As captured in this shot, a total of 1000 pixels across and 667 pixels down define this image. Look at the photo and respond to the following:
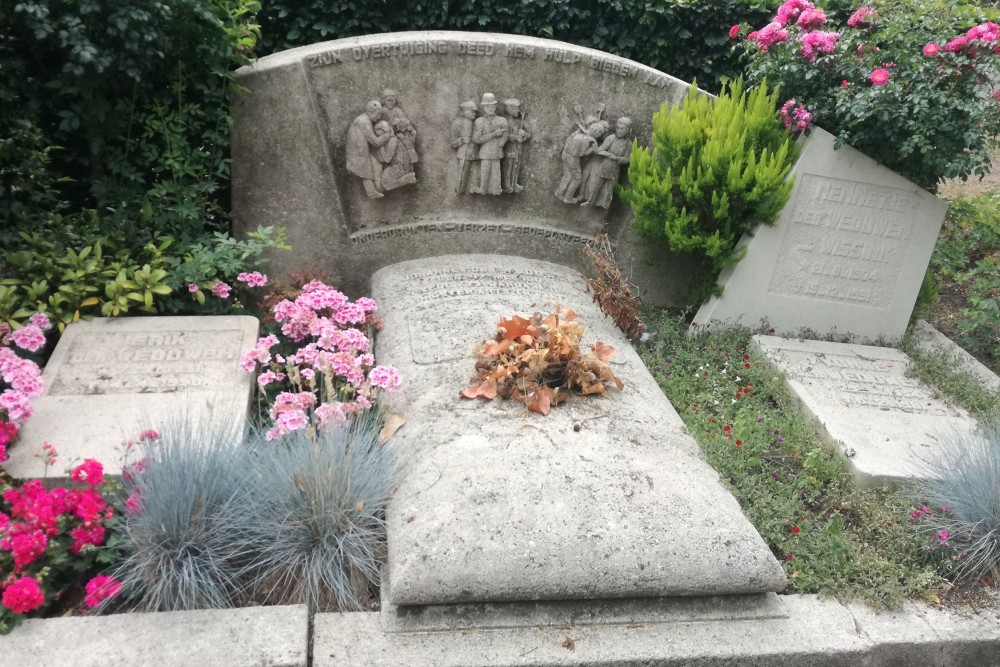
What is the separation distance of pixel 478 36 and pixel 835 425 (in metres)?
3.00

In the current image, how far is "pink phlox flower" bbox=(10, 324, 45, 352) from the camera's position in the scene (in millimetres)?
3646

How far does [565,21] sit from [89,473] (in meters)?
4.85

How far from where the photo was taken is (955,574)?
10.7 ft

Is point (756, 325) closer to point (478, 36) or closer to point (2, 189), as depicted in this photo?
point (478, 36)

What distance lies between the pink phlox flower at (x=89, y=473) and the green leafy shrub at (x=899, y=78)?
411cm

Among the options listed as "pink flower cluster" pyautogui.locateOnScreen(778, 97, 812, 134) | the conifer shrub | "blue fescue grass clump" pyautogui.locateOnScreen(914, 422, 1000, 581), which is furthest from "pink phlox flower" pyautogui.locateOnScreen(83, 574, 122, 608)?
"pink flower cluster" pyautogui.locateOnScreen(778, 97, 812, 134)

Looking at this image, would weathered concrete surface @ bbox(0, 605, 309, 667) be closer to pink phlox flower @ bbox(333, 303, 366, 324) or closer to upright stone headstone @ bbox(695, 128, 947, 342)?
pink phlox flower @ bbox(333, 303, 366, 324)

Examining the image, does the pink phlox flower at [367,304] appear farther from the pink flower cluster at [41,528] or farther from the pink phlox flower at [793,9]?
the pink phlox flower at [793,9]

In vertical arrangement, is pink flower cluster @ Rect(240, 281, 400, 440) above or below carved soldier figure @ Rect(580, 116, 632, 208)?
below

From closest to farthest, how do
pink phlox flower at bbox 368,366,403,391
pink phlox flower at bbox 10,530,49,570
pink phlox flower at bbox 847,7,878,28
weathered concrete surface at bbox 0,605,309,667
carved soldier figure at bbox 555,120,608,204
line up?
weathered concrete surface at bbox 0,605,309,667 < pink phlox flower at bbox 10,530,49,570 < pink phlox flower at bbox 368,366,403,391 < pink phlox flower at bbox 847,7,878,28 < carved soldier figure at bbox 555,120,608,204

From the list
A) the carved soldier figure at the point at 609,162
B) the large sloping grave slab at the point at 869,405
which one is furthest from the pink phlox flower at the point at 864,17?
the large sloping grave slab at the point at 869,405

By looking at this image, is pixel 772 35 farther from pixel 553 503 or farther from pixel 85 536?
pixel 85 536

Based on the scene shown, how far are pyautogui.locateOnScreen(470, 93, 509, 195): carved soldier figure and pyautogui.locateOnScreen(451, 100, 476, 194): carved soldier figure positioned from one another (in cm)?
4

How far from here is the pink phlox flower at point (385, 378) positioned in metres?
3.46
